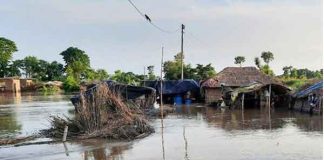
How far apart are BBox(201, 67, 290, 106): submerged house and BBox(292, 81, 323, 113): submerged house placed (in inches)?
142

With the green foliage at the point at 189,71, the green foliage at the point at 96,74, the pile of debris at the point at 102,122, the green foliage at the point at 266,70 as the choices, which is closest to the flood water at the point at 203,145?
the pile of debris at the point at 102,122

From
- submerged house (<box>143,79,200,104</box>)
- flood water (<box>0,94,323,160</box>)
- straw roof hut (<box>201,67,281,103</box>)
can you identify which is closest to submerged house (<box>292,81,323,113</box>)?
flood water (<box>0,94,323,160</box>)

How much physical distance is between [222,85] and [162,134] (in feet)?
56.4

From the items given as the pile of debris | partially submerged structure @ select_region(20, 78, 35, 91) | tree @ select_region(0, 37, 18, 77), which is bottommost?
the pile of debris

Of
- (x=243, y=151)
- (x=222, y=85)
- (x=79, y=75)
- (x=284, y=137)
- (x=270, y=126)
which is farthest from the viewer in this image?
(x=79, y=75)

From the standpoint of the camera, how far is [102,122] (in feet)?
54.1

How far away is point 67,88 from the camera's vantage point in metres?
76.8

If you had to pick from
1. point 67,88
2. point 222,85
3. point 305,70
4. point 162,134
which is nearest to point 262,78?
point 222,85

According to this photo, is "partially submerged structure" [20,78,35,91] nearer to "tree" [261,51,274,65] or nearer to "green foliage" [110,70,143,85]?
"green foliage" [110,70,143,85]

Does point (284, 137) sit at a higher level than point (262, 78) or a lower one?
lower

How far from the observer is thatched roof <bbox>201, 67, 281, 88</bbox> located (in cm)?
3428

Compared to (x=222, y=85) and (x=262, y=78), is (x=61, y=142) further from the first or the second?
(x=262, y=78)

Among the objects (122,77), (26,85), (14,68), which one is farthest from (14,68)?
(122,77)

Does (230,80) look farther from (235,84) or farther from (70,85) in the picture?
(70,85)
